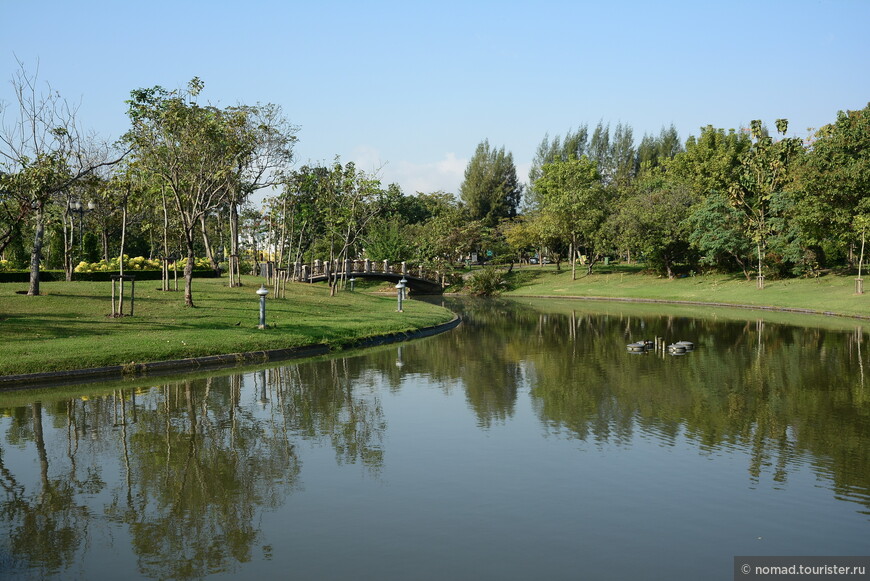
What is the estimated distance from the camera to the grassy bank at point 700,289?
50.2 meters

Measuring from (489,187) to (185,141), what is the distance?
276ft

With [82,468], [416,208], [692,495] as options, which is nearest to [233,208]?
[82,468]

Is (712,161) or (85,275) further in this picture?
(712,161)

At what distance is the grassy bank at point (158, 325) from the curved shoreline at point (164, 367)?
25cm

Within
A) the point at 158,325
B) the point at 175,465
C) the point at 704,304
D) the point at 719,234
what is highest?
the point at 719,234

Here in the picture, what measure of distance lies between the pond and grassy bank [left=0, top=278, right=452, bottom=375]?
2314 mm

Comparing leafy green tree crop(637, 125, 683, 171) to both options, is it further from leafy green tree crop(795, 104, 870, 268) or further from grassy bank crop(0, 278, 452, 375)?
grassy bank crop(0, 278, 452, 375)

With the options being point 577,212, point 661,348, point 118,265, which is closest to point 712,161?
point 577,212

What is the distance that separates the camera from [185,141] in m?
32.9

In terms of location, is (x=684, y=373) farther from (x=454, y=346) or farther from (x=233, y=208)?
(x=233, y=208)

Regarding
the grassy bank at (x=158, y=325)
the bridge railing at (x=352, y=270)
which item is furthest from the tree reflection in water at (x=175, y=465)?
the bridge railing at (x=352, y=270)

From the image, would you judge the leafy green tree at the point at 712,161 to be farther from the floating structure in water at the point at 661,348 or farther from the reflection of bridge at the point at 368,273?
the floating structure in water at the point at 661,348

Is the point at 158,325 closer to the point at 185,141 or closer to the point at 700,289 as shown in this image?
the point at 185,141

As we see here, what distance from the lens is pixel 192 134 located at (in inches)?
1287
